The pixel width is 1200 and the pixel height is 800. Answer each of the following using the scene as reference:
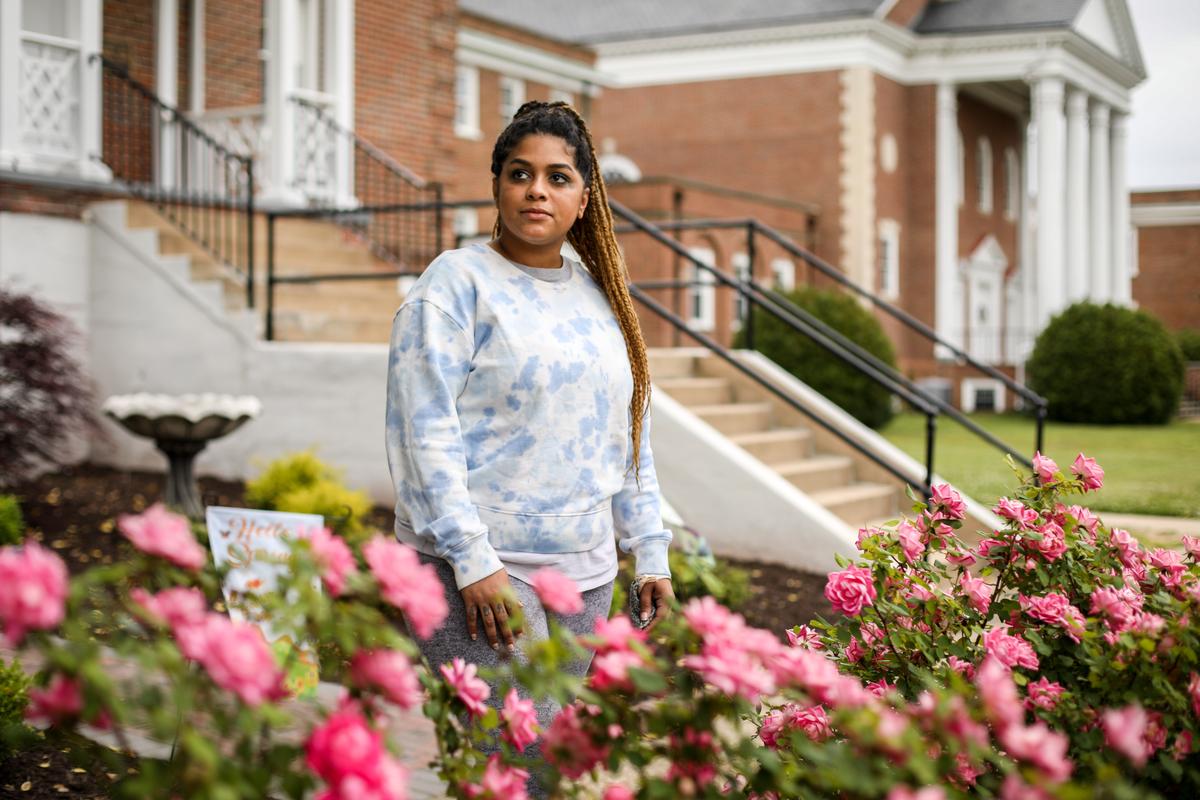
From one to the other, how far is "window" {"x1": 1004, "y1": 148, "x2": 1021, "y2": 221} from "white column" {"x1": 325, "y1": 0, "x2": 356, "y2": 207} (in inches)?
1089

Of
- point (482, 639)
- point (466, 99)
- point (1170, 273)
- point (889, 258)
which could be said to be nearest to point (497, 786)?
point (482, 639)

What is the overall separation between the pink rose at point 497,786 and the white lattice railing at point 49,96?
1024 centimetres

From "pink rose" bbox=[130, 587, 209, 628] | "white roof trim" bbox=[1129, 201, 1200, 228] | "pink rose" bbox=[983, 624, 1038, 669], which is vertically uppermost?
"white roof trim" bbox=[1129, 201, 1200, 228]

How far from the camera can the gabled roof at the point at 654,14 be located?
100ft

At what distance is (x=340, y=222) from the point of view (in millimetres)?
12828

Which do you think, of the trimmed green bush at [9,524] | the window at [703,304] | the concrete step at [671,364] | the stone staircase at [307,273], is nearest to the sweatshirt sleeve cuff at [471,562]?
the trimmed green bush at [9,524]

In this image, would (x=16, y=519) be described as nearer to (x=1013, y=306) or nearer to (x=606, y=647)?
(x=606, y=647)

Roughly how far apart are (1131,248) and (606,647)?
159 feet

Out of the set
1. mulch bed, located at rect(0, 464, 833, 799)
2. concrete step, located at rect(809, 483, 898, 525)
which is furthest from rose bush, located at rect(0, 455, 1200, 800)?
concrete step, located at rect(809, 483, 898, 525)

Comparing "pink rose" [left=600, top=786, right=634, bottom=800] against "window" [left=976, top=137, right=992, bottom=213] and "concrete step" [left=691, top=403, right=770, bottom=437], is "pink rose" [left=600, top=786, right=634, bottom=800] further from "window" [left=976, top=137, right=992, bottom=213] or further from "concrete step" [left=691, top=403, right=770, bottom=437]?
"window" [left=976, top=137, right=992, bottom=213]

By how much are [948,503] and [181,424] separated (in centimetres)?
569

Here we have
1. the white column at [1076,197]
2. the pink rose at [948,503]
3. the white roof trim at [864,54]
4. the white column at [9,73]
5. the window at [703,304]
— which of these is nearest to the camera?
the pink rose at [948,503]

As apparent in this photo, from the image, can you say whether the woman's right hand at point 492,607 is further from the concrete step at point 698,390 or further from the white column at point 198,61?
the white column at point 198,61

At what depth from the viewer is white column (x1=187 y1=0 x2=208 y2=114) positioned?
13.4 metres
